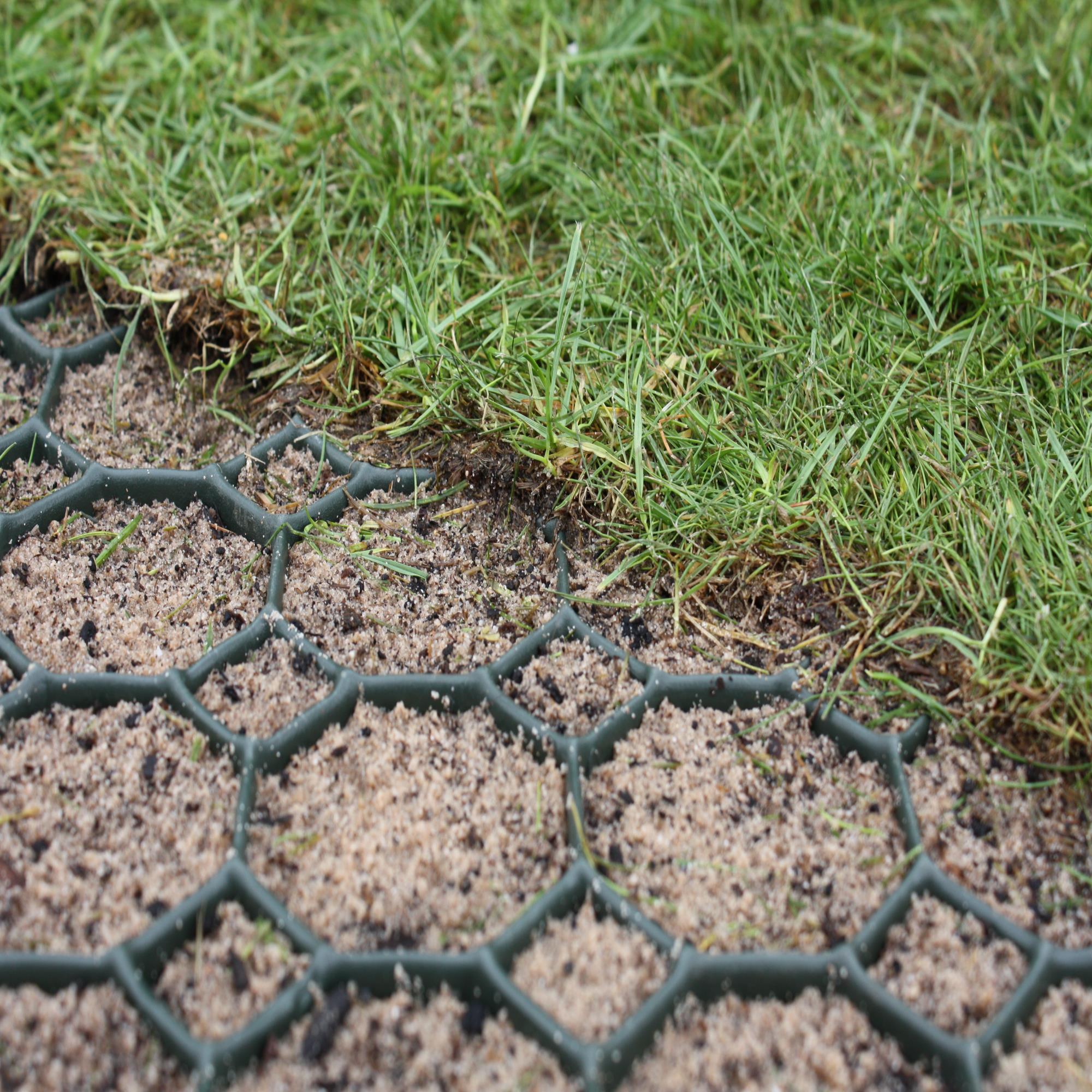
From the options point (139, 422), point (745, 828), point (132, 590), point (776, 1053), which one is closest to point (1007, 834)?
point (745, 828)

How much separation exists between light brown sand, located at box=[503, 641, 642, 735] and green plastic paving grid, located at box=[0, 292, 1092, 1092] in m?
0.02

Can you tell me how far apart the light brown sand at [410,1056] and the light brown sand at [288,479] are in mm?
901

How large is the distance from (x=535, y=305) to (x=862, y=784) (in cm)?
109

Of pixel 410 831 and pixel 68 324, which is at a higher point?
pixel 68 324

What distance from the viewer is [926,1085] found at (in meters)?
1.34

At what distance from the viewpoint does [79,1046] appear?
132 centimetres

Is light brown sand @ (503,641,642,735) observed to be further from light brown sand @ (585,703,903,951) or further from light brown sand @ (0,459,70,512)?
light brown sand @ (0,459,70,512)

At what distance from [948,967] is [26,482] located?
171cm

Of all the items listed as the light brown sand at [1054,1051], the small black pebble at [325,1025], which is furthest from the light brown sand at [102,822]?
the light brown sand at [1054,1051]

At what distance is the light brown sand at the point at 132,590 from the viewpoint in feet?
5.77

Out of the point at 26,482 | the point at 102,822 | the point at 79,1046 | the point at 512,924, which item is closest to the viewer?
the point at 79,1046

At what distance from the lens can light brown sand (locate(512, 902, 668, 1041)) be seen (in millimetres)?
1366

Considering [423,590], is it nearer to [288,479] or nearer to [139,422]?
[288,479]

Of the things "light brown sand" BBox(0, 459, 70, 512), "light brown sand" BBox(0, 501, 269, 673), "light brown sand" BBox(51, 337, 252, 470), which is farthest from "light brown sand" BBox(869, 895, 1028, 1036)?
"light brown sand" BBox(0, 459, 70, 512)
